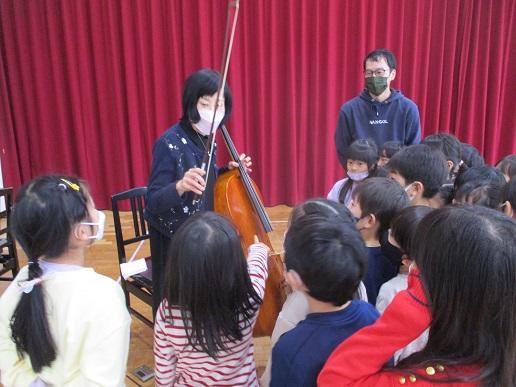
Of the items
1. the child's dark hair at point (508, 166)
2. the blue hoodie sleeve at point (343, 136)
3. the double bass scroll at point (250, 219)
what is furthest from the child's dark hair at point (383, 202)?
the blue hoodie sleeve at point (343, 136)

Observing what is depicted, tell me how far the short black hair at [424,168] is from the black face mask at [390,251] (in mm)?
371

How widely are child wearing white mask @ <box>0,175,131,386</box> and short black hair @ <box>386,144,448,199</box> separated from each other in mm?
1127

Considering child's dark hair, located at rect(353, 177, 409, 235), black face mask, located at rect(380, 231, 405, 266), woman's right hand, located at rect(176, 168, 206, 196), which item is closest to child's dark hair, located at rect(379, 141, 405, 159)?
child's dark hair, located at rect(353, 177, 409, 235)

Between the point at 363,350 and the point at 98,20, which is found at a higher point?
the point at 98,20

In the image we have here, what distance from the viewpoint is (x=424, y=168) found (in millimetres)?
1583

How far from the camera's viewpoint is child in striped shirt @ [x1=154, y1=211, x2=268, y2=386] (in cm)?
97

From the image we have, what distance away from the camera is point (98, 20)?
11.5 ft

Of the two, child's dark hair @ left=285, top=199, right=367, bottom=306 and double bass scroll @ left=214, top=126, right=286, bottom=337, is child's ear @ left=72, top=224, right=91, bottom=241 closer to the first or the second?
child's dark hair @ left=285, top=199, right=367, bottom=306

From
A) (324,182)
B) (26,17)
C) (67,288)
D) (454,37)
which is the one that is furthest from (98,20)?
(67,288)

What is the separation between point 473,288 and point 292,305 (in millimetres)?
521

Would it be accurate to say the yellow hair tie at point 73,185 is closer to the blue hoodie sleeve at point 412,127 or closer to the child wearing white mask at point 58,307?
the child wearing white mask at point 58,307

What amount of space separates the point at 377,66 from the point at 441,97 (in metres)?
1.96

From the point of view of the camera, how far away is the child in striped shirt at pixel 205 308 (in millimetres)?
973

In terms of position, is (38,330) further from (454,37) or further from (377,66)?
(454,37)
